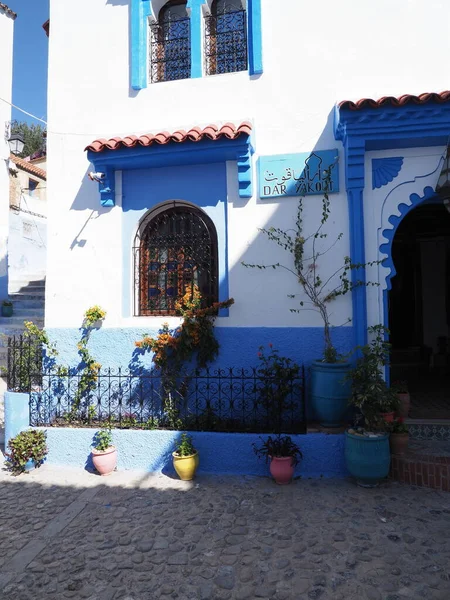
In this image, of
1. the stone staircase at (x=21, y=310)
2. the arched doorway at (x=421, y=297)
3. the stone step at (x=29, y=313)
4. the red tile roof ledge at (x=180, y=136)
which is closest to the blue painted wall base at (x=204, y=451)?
the stone staircase at (x=21, y=310)

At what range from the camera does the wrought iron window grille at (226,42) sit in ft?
18.6

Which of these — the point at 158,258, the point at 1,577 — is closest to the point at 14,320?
the point at 158,258

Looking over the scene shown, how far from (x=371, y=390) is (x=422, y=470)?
0.96 meters

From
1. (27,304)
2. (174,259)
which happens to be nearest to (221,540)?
(174,259)

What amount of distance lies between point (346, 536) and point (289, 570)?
0.65m

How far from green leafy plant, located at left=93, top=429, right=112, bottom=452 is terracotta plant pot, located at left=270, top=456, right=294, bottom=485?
1.91 m

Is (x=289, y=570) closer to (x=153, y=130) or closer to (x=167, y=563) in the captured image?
(x=167, y=563)

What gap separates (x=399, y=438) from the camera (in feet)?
14.4

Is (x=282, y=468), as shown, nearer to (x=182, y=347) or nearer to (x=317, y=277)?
(x=182, y=347)

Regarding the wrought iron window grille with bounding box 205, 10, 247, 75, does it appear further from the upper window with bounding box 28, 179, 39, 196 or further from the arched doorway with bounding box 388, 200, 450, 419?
the upper window with bounding box 28, 179, 39, 196

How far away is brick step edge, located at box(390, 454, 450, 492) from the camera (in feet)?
13.6

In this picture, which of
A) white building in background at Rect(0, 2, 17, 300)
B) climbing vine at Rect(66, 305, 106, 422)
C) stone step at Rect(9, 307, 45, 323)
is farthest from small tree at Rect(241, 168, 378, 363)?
white building in background at Rect(0, 2, 17, 300)

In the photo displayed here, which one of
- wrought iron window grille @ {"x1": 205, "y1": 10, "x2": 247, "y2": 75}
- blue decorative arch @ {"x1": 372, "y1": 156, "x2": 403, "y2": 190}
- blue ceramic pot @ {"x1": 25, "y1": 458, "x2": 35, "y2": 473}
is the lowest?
blue ceramic pot @ {"x1": 25, "y1": 458, "x2": 35, "y2": 473}

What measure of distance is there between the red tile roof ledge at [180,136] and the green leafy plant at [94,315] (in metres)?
2.01
